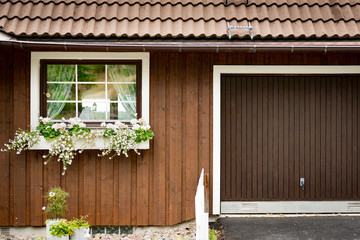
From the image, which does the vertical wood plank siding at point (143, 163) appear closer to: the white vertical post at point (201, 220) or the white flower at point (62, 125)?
the white flower at point (62, 125)

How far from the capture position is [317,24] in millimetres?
6840

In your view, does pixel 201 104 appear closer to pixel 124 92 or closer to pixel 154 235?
pixel 124 92

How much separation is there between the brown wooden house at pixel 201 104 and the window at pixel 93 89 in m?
0.05

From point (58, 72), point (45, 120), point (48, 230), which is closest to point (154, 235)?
point (48, 230)

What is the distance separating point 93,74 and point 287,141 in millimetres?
3287

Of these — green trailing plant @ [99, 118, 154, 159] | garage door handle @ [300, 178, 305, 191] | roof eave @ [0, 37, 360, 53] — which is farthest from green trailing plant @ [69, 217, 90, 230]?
garage door handle @ [300, 178, 305, 191]

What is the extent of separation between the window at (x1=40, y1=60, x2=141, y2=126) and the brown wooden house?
5 centimetres

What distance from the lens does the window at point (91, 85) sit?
6945mm

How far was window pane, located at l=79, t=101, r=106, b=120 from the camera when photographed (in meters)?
7.07

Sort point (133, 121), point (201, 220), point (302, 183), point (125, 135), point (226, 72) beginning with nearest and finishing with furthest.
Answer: point (201, 220), point (125, 135), point (133, 121), point (226, 72), point (302, 183)

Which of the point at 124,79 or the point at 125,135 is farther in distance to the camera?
the point at 124,79

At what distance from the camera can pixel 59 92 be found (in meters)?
7.03

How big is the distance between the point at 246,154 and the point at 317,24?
7.54 feet

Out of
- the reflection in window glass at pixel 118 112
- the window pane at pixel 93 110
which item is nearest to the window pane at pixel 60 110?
the window pane at pixel 93 110
